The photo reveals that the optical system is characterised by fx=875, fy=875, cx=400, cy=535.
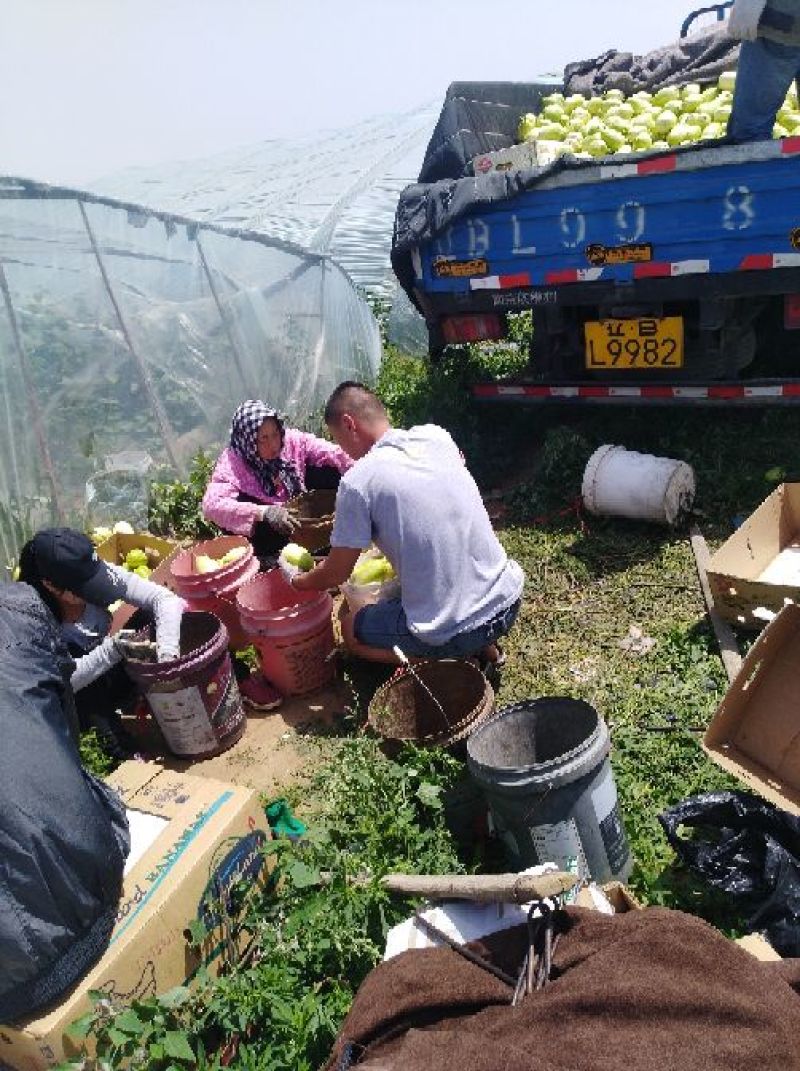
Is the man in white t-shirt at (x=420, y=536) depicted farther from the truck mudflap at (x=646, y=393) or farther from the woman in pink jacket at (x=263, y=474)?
the truck mudflap at (x=646, y=393)

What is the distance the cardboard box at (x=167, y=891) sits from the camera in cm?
266

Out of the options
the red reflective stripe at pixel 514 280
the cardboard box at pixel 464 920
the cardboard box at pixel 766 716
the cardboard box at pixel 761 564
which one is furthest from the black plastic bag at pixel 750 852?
the red reflective stripe at pixel 514 280

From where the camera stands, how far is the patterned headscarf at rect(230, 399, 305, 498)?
18.6ft

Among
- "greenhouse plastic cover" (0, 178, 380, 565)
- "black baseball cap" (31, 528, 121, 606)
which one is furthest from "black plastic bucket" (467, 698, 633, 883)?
"greenhouse plastic cover" (0, 178, 380, 565)

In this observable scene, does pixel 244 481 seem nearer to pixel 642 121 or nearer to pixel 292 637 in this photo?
pixel 292 637

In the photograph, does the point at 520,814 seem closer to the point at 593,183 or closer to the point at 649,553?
the point at 649,553

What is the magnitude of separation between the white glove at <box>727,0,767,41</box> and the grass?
247 centimetres

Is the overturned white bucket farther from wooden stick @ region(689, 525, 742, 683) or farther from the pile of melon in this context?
the pile of melon

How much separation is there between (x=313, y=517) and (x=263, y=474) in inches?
21.1

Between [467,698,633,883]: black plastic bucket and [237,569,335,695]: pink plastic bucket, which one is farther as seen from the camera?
[237,569,335,695]: pink plastic bucket

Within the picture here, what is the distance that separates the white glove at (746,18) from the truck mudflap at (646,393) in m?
2.02

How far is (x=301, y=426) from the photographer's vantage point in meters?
8.04

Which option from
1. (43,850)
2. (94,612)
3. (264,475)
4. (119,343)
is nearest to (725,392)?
(264,475)

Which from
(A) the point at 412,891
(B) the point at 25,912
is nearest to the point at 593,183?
(A) the point at 412,891
